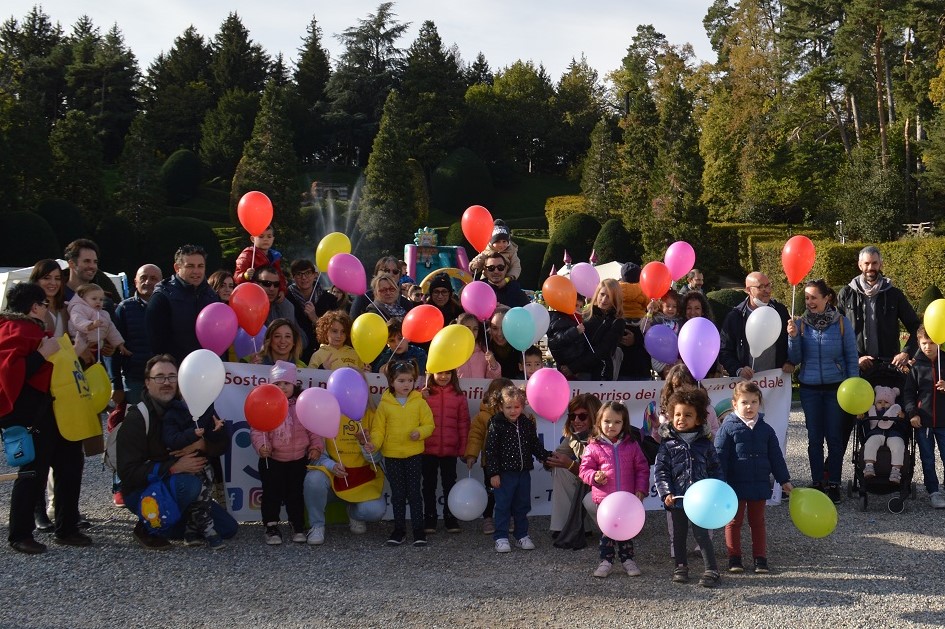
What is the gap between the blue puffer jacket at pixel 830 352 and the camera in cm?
765

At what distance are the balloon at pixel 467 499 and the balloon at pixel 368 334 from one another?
1146 mm

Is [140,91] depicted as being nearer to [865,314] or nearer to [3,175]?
[3,175]

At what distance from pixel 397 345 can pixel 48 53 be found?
6402cm

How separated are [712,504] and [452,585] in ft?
5.25

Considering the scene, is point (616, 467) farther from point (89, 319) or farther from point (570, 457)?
point (89, 319)

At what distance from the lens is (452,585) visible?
5.70 metres

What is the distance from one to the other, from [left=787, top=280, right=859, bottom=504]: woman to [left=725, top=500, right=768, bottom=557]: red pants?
199 centimetres

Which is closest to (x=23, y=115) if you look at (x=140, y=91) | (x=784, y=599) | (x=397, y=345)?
(x=140, y=91)

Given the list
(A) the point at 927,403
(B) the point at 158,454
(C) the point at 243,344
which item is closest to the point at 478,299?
(C) the point at 243,344

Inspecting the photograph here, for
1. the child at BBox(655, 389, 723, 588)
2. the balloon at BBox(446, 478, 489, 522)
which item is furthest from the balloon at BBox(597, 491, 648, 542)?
the balloon at BBox(446, 478, 489, 522)

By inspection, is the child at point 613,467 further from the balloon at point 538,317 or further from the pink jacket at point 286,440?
the pink jacket at point 286,440

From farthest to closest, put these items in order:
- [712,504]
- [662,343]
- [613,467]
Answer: [662,343] < [613,467] < [712,504]

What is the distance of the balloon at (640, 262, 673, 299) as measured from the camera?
802 centimetres

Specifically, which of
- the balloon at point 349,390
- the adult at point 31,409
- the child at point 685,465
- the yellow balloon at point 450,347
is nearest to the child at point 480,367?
the yellow balloon at point 450,347
